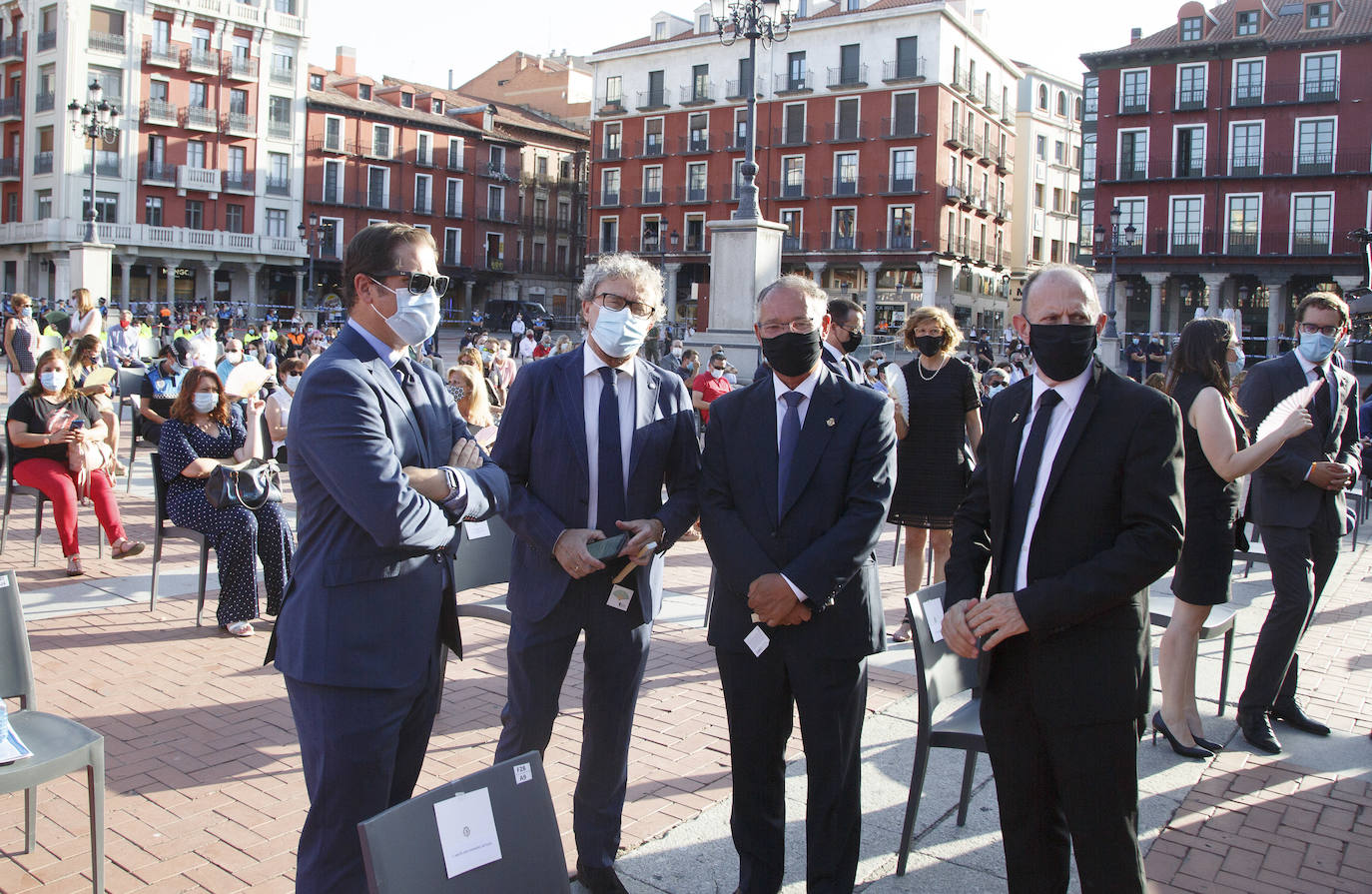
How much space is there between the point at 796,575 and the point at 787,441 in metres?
0.43

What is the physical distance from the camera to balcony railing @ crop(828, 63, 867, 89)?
4675cm

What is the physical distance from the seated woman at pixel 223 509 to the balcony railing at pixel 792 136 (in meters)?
44.7

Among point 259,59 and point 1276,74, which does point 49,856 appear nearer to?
point 1276,74

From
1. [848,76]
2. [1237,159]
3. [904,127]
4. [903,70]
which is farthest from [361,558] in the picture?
[848,76]

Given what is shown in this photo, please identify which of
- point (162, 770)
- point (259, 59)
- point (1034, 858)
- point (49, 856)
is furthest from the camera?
point (259, 59)

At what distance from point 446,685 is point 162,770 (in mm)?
1390

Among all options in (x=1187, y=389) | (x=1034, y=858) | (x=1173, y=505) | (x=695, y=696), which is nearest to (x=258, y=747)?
(x=695, y=696)

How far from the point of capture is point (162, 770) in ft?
13.2

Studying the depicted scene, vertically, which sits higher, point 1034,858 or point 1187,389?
point 1187,389

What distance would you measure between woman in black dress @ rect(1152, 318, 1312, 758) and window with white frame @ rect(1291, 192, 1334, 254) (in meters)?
42.3

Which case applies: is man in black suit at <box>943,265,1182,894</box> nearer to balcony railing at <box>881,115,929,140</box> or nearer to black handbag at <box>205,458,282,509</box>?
black handbag at <box>205,458,282,509</box>

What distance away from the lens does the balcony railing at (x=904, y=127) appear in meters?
45.5

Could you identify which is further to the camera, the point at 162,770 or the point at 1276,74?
the point at 1276,74

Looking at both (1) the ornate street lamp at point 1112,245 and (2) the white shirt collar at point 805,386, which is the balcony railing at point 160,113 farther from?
(2) the white shirt collar at point 805,386
